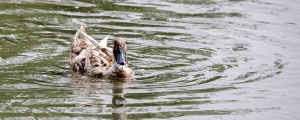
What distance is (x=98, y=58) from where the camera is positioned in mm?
12352

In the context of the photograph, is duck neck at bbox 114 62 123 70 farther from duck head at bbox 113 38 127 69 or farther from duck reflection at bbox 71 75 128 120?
duck reflection at bbox 71 75 128 120

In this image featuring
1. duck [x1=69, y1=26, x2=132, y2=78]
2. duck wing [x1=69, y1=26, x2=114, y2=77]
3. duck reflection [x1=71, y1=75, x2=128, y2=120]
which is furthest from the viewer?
duck wing [x1=69, y1=26, x2=114, y2=77]

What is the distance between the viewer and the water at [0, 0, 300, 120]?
386 inches

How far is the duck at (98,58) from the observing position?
38.5 feet

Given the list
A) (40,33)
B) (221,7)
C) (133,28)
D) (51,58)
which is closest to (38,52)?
(51,58)

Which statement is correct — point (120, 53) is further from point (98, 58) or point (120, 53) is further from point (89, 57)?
point (89, 57)

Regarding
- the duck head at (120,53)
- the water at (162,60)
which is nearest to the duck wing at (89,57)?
the water at (162,60)

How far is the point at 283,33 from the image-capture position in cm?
1429

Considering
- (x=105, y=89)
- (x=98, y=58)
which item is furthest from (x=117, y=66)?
(x=105, y=89)

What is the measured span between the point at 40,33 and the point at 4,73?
274 centimetres

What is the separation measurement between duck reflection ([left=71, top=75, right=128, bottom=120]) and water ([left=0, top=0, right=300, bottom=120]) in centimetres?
2

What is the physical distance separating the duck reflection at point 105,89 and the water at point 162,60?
15 millimetres

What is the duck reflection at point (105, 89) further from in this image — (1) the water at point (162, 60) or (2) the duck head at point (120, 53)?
(2) the duck head at point (120, 53)

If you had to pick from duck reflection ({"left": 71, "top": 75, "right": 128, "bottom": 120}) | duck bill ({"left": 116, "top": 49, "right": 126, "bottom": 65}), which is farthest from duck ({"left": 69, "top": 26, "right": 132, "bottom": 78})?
duck reflection ({"left": 71, "top": 75, "right": 128, "bottom": 120})
